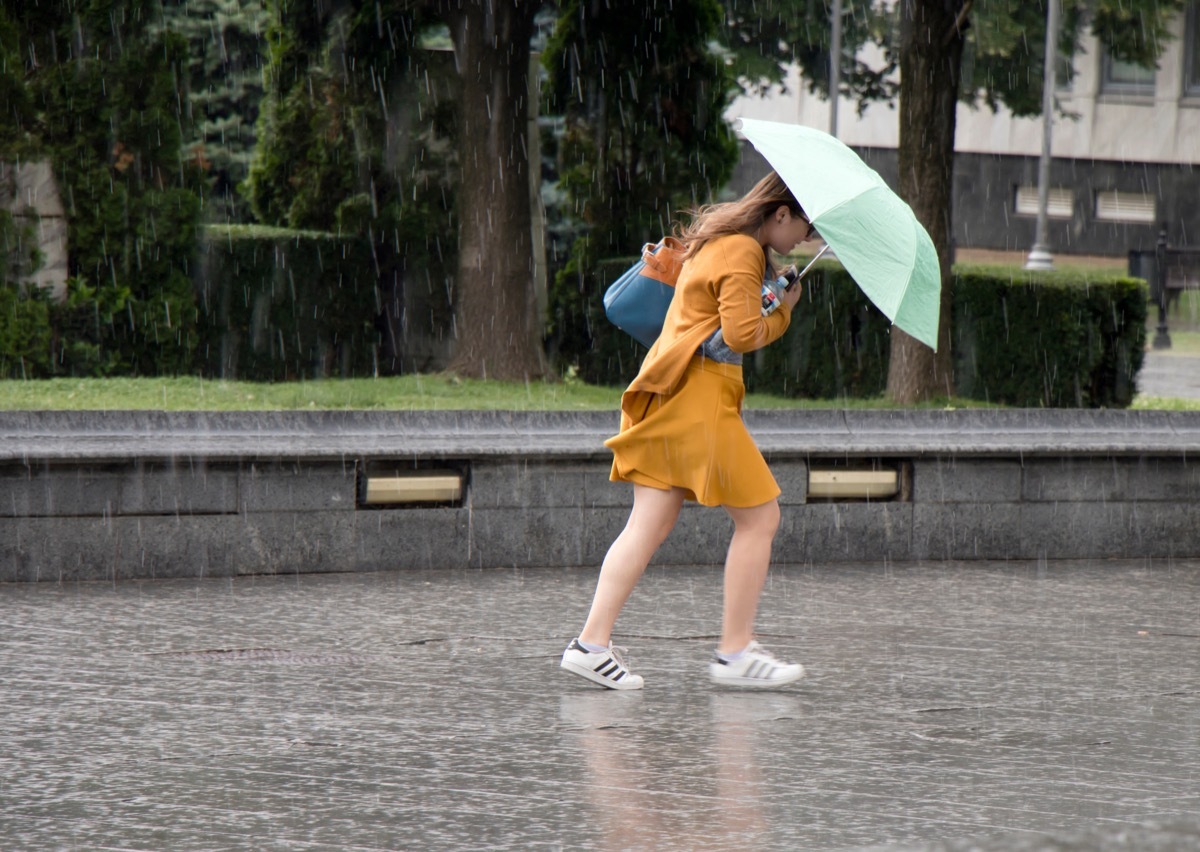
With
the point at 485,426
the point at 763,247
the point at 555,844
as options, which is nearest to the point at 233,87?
the point at 485,426

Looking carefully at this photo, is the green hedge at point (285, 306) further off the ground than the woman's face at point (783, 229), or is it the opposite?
the woman's face at point (783, 229)

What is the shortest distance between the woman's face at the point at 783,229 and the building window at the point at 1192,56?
107ft

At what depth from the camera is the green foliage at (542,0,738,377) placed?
52.3 feet

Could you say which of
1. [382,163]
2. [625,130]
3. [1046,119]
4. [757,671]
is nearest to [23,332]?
[382,163]

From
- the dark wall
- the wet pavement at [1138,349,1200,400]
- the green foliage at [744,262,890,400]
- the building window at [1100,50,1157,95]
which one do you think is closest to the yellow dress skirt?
the green foliage at [744,262,890,400]

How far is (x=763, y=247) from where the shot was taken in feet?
18.7

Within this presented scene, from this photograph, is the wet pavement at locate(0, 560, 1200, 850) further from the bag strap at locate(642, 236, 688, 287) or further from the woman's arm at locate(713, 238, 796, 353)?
the bag strap at locate(642, 236, 688, 287)

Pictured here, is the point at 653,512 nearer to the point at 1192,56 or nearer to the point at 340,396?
the point at 340,396

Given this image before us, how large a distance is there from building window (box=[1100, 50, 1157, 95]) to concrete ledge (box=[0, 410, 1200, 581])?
29233mm

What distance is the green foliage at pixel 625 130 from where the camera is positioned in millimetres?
15938

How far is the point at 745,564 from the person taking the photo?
5.68 meters

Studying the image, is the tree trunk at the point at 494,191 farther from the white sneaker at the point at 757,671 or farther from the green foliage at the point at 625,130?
the white sneaker at the point at 757,671

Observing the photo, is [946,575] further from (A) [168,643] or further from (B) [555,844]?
(B) [555,844]

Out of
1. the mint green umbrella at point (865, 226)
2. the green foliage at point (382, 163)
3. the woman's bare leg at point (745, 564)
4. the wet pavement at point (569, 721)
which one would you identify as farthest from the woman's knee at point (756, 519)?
the green foliage at point (382, 163)
